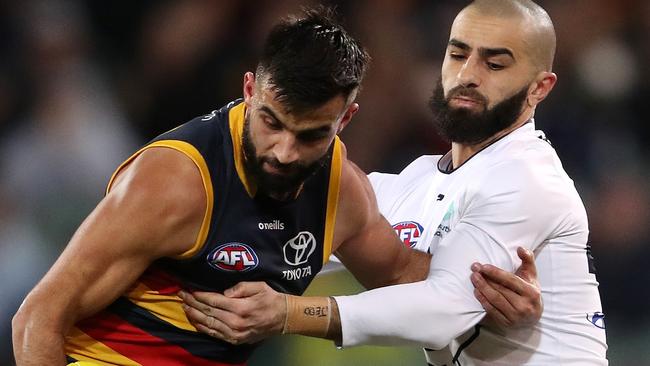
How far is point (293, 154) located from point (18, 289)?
267 cm

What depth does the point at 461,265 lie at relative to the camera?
11.2 feet

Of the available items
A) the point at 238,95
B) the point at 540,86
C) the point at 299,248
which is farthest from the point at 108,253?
the point at 238,95

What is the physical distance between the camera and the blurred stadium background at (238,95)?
5.36m

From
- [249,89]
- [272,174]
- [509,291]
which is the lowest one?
[509,291]

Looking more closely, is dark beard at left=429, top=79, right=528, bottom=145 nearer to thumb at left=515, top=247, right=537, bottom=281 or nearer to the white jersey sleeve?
the white jersey sleeve

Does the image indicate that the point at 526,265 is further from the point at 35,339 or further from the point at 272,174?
the point at 35,339

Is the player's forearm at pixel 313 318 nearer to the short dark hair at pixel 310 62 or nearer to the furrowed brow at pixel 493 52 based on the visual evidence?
the short dark hair at pixel 310 62

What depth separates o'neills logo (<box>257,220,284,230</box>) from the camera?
3053 mm

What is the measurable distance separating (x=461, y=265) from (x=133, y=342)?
3.65 ft


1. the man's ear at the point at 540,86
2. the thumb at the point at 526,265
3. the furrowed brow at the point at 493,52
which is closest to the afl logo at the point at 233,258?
the thumb at the point at 526,265

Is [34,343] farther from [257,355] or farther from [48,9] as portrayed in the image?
[48,9]

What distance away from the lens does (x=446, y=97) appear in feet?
13.5

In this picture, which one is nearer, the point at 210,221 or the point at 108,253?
the point at 108,253

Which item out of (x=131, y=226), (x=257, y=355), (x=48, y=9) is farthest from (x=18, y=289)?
(x=131, y=226)
